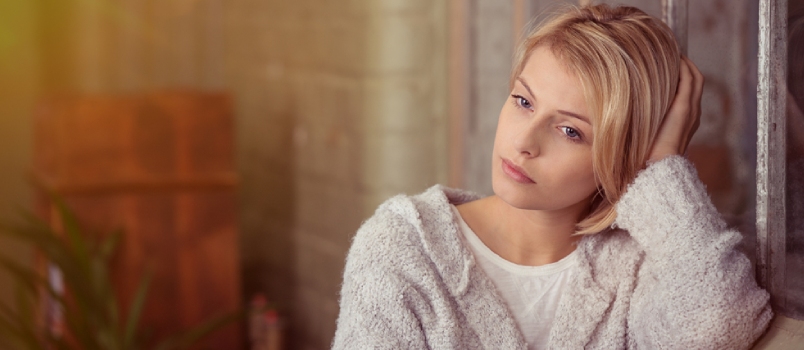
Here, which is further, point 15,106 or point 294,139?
point 15,106

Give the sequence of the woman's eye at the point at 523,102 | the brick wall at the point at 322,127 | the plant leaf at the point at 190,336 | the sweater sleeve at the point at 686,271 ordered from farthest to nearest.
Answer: the plant leaf at the point at 190,336, the brick wall at the point at 322,127, the woman's eye at the point at 523,102, the sweater sleeve at the point at 686,271

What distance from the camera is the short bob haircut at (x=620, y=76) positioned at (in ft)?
3.44

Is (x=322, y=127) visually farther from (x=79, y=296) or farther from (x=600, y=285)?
(x=600, y=285)

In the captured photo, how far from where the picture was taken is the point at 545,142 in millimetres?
1080

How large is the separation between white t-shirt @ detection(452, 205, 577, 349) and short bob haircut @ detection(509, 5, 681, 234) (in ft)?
0.51

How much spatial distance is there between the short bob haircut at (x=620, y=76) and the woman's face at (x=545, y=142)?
2cm

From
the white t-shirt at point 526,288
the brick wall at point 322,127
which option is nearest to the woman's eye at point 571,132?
the white t-shirt at point 526,288

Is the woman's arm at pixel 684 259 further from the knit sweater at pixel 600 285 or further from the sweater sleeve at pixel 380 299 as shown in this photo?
the sweater sleeve at pixel 380 299

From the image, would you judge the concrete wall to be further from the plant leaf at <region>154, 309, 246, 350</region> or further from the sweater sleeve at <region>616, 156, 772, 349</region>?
the sweater sleeve at <region>616, 156, 772, 349</region>

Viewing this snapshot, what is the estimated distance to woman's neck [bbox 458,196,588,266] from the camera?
3.93 feet

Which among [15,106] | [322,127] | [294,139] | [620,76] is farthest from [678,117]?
[15,106]

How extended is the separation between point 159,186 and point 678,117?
1.87m

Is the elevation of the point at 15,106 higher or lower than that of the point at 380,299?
lower

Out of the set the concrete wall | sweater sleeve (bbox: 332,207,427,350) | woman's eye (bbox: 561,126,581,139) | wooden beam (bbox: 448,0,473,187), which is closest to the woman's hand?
woman's eye (bbox: 561,126,581,139)
